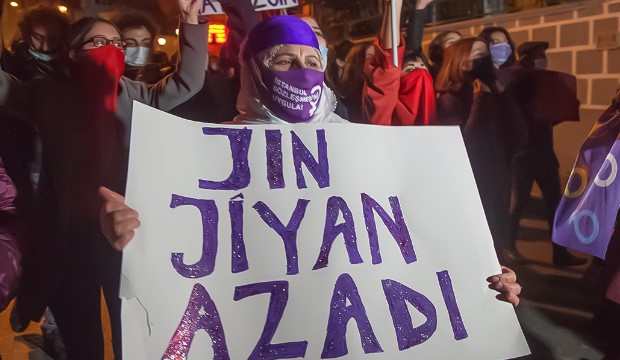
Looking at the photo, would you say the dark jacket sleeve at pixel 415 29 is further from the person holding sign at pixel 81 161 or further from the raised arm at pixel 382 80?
the person holding sign at pixel 81 161

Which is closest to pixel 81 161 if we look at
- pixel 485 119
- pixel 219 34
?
pixel 219 34

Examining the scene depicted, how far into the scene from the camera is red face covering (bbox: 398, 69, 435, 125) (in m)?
1.60

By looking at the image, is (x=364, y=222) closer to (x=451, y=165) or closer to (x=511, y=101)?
(x=451, y=165)

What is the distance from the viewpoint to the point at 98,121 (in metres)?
1.52

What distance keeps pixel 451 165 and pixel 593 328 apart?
6.00ft

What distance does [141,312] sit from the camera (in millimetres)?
842

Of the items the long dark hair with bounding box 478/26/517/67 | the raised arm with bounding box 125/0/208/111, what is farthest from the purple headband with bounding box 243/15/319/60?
the long dark hair with bounding box 478/26/517/67

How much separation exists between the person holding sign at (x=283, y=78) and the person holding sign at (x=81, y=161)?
18 centimetres

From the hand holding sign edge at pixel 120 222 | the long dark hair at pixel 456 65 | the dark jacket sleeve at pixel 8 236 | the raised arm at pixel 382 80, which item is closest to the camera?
the hand holding sign edge at pixel 120 222

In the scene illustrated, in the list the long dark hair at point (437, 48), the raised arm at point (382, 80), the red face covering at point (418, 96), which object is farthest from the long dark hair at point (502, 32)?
the raised arm at point (382, 80)

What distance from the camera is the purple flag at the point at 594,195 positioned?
175 cm

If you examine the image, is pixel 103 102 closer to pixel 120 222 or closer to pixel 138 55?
pixel 138 55

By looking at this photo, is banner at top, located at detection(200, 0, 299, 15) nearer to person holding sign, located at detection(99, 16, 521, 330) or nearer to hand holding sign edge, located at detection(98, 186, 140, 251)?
person holding sign, located at detection(99, 16, 521, 330)

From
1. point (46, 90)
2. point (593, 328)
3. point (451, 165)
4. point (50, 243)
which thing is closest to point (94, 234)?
point (50, 243)
